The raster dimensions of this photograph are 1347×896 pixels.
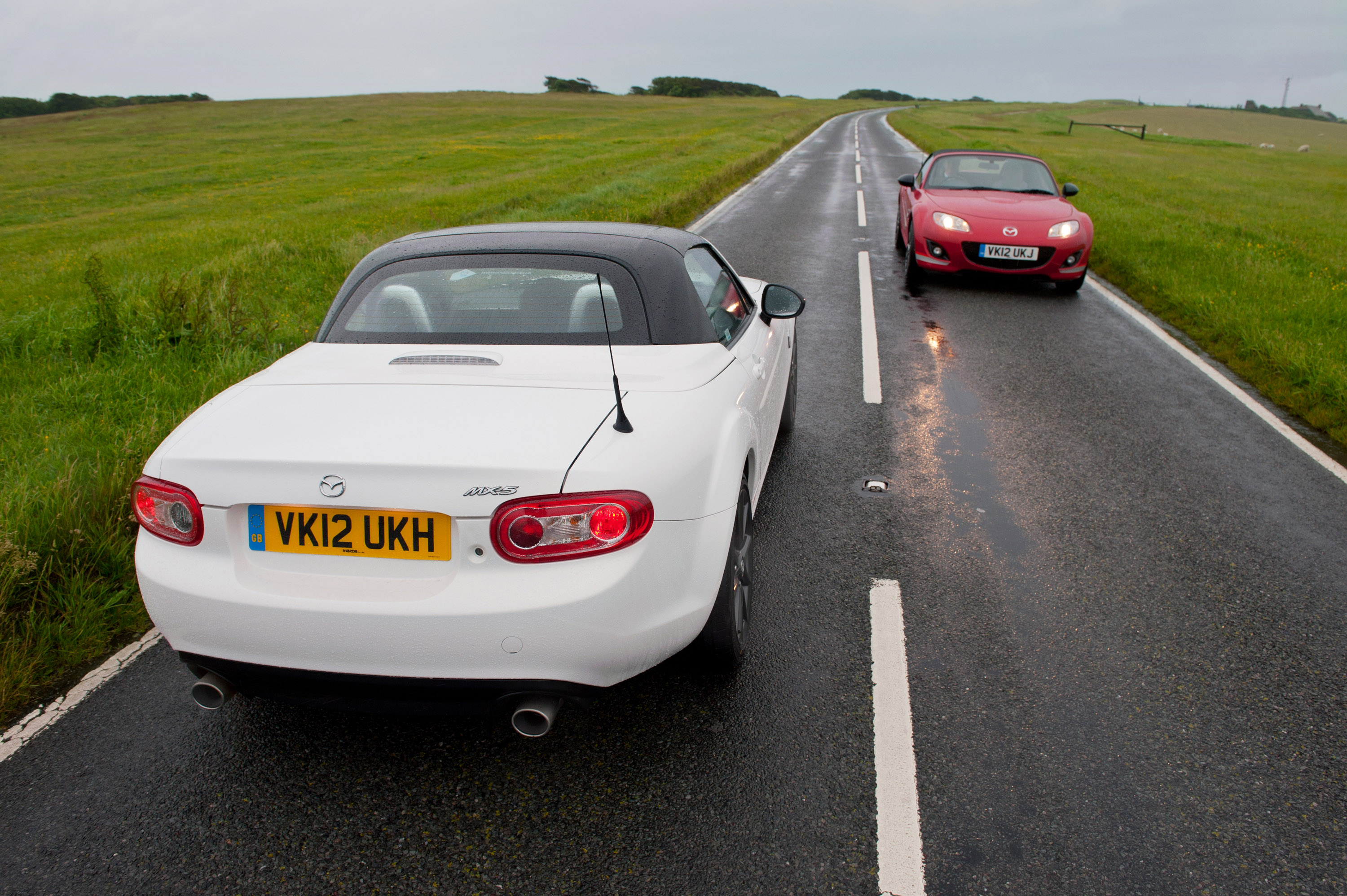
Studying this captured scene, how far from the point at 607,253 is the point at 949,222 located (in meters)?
7.51

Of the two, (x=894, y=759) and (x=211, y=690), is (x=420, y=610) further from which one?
(x=894, y=759)

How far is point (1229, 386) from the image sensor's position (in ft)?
22.2

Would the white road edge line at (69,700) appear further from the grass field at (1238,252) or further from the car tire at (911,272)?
the car tire at (911,272)

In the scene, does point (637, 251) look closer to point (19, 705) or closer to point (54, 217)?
point (19, 705)

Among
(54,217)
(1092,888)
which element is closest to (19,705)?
(1092,888)

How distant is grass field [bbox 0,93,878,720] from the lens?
3605mm

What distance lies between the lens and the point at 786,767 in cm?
263

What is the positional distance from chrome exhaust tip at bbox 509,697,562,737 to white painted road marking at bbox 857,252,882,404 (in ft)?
14.7

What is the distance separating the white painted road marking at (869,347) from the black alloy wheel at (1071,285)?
2.20 metres

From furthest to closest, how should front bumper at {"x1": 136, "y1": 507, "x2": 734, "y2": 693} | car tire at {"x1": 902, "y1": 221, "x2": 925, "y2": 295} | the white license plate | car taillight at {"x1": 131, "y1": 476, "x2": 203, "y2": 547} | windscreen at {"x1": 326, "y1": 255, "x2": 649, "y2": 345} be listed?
car tire at {"x1": 902, "y1": 221, "x2": 925, "y2": 295}, the white license plate, windscreen at {"x1": 326, "y1": 255, "x2": 649, "y2": 345}, car taillight at {"x1": 131, "y1": 476, "x2": 203, "y2": 547}, front bumper at {"x1": 136, "y1": 507, "x2": 734, "y2": 693}

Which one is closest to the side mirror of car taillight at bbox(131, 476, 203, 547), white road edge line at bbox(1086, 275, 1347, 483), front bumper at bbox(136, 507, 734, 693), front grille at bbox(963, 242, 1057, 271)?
front bumper at bbox(136, 507, 734, 693)

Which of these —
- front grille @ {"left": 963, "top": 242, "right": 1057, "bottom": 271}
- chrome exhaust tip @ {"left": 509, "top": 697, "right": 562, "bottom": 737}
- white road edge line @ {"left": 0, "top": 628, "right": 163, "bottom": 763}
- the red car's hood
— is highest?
the red car's hood

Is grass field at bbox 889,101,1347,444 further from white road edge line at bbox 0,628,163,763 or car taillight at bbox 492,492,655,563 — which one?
white road edge line at bbox 0,628,163,763

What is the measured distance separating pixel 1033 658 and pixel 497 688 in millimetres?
2050
